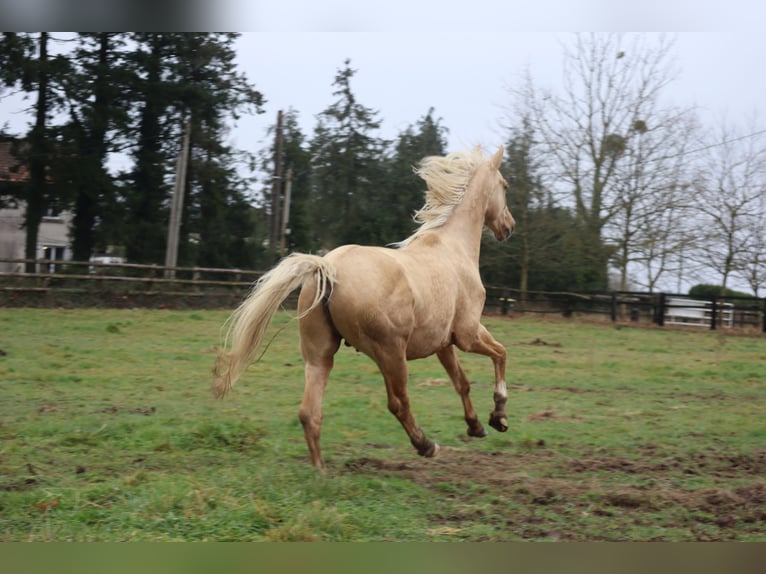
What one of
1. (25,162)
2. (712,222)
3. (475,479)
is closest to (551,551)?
(475,479)

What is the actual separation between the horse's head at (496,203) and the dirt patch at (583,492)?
2.09 m

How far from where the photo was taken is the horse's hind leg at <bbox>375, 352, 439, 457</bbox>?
506cm

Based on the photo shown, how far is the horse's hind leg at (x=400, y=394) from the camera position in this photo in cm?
506

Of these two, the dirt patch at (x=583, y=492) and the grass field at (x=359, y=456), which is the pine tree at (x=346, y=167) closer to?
the grass field at (x=359, y=456)

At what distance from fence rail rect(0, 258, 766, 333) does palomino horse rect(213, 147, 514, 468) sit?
42.4ft

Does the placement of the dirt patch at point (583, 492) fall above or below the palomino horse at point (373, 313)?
below

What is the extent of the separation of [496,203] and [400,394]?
2462 mm

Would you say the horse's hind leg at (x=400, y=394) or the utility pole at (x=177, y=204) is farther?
the utility pole at (x=177, y=204)

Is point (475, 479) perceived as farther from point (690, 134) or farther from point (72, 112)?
point (690, 134)

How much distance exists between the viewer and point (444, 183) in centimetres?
655

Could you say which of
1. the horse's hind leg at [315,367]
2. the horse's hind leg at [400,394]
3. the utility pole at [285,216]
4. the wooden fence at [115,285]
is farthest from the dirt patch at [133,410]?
the utility pole at [285,216]

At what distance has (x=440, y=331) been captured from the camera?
5539 mm

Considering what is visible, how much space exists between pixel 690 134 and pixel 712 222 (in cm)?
312

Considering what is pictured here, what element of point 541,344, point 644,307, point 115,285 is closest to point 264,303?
point 541,344
